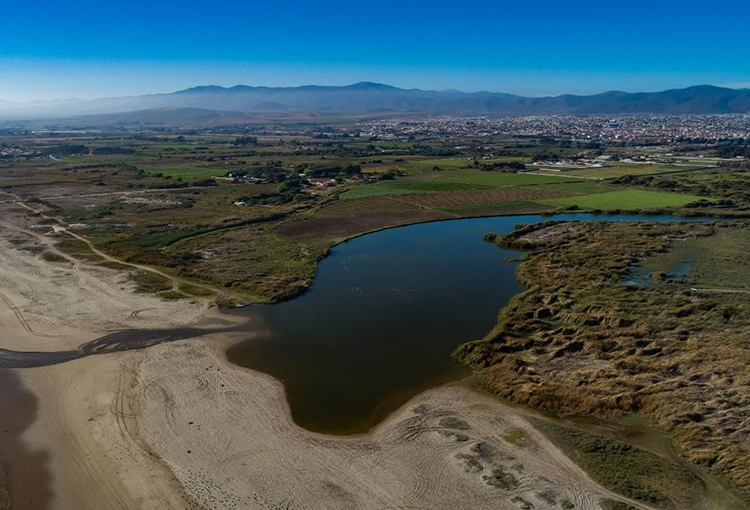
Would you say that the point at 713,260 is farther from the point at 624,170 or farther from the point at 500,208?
the point at 624,170

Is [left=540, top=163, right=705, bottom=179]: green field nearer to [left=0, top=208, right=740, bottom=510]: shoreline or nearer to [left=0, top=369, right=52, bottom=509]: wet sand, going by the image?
[left=0, top=208, right=740, bottom=510]: shoreline

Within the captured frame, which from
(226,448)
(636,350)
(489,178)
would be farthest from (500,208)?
(226,448)

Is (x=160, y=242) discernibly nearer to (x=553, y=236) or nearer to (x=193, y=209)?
(x=193, y=209)

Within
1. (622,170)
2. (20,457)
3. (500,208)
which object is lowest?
(20,457)

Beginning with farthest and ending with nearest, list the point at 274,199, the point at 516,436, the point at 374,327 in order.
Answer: the point at 274,199
the point at 374,327
the point at 516,436

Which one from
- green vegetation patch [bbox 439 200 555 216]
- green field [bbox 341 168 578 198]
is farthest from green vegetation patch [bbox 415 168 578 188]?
green vegetation patch [bbox 439 200 555 216]

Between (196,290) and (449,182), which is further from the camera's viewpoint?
(449,182)
